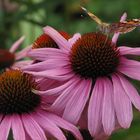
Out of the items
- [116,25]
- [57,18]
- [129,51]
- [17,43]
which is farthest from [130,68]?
[57,18]

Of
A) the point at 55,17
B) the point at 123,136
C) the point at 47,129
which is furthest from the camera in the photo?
the point at 55,17

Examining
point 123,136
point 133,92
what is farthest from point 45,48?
point 123,136

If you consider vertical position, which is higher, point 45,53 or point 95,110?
point 45,53

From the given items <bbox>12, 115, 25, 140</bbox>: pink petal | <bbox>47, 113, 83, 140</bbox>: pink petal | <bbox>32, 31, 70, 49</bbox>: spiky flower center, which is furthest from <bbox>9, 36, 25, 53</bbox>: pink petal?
<bbox>47, 113, 83, 140</bbox>: pink petal

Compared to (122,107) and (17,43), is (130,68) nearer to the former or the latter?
(122,107)

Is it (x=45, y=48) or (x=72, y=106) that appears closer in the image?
(x=72, y=106)

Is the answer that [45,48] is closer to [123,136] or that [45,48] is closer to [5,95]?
[5,95]

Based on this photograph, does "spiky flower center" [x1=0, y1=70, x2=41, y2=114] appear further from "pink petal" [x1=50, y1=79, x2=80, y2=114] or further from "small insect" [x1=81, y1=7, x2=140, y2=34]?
"small insect" [x1=81, y1=7, x2=140, y2=34]
